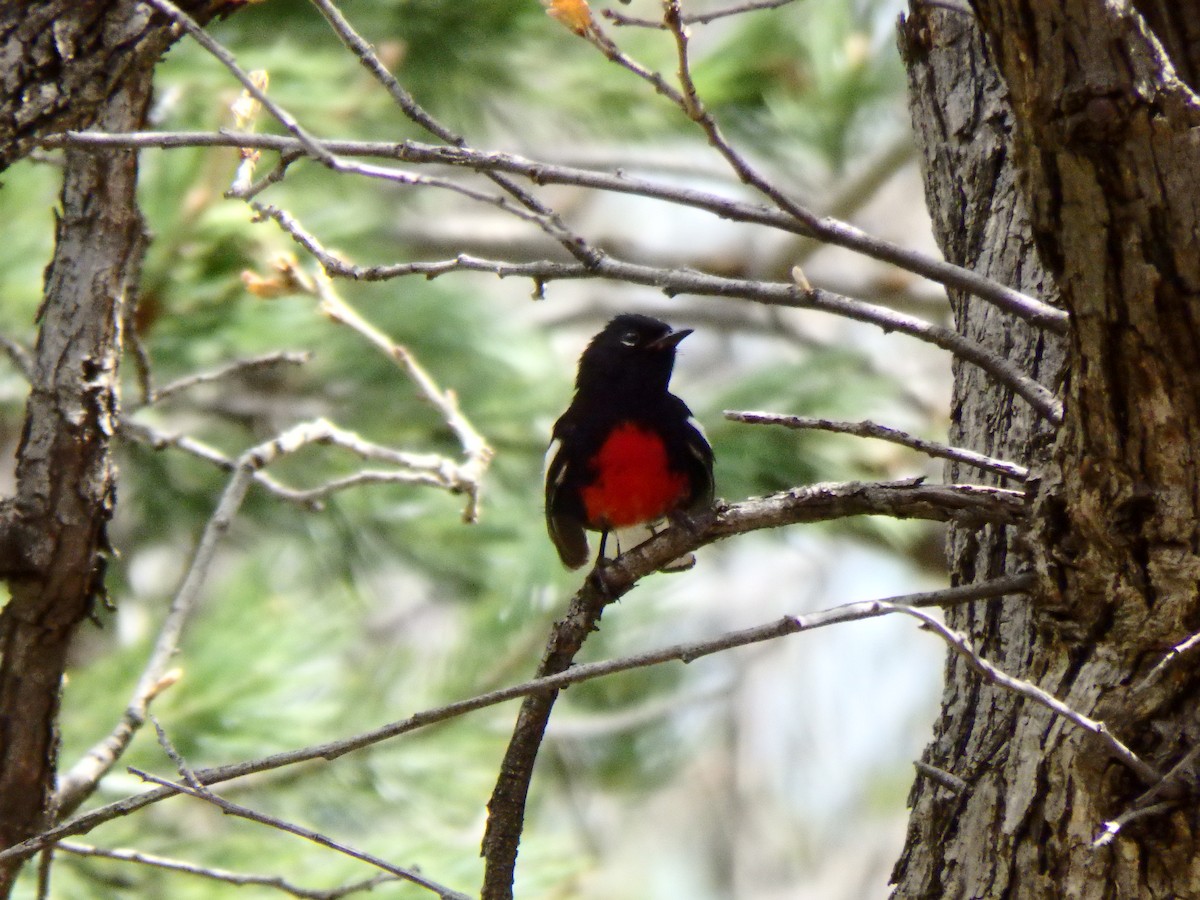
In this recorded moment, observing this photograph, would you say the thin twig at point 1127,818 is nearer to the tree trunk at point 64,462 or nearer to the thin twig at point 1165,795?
the thin twig at point 1165,795

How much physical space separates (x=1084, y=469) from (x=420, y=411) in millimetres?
3031

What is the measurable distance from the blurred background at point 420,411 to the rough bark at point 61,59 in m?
0.63

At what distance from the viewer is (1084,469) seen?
1.47 meters

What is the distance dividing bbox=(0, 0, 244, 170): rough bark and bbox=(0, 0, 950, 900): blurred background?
2.08ft

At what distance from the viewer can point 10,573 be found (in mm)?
2029

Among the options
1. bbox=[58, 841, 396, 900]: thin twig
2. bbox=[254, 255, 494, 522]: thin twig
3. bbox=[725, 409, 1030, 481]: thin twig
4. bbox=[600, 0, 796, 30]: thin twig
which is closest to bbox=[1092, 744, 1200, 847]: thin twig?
bbox=[725, 409, 1030, 481]: thin twig

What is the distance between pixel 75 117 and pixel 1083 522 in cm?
135

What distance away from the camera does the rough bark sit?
5.74 feet

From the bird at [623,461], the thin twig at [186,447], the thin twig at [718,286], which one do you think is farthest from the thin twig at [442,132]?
the bird at [623,461]

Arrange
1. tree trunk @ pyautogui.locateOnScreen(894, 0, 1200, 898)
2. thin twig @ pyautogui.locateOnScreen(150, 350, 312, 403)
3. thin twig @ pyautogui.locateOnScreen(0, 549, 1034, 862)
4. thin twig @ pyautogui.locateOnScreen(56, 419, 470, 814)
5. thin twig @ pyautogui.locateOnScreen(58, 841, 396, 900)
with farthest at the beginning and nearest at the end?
thin twig @ pyautogui.locateOnScreen(150, 350, 312, 403), thin twig @ pyautogui.locateOnScreen(56, 419, 470, 814), thin twig @ pyautogui.locateOnScreen(58, 841, 396, 900), thin twig @ pyautogui.locateOnScreen(0, 549, 1034, 862), tree trunk @ pyautogui.locateOnScreen(894, 0, 1200, 898)

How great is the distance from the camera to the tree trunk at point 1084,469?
50.0 inches

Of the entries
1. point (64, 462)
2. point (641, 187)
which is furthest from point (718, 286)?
point (64, 462)

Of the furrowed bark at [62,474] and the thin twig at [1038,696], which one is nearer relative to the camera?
the thin twig at [1038,696]

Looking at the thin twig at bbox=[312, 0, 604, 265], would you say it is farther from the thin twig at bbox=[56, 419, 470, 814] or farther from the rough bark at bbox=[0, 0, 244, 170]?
the thin twig at bbox=[56, 419, 470, 814]
